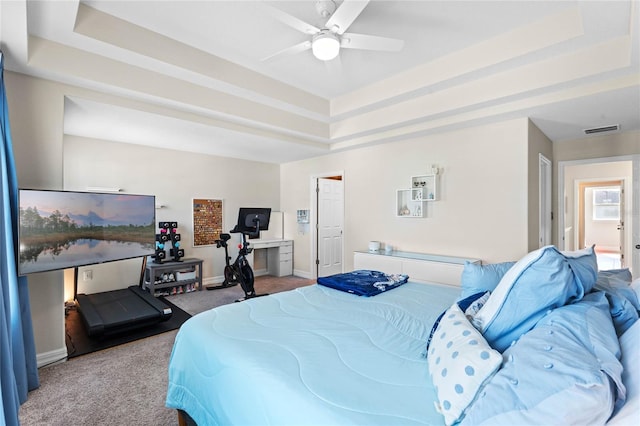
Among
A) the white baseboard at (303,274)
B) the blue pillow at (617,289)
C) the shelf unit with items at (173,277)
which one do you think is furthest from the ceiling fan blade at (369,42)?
the white baseboard at (303,274)

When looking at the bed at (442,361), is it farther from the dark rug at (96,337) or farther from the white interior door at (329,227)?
the white interior door at (329,227)

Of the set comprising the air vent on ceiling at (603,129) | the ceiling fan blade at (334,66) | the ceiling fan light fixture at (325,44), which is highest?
the ceiling fan blade at (334,66)

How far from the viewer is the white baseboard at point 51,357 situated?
8.44 ft

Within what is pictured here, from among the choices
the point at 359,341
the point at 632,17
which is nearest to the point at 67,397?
the point at 359,341

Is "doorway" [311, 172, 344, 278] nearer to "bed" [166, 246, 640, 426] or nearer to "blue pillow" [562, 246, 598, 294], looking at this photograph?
"bed" [166, 246, 640, 426]

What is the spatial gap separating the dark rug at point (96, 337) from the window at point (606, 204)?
35.9 ft

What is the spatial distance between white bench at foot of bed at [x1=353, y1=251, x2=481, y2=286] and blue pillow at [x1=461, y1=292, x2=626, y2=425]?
2.55 meters

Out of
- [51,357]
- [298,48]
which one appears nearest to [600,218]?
[298,48]

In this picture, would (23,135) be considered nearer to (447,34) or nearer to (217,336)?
(217,336)

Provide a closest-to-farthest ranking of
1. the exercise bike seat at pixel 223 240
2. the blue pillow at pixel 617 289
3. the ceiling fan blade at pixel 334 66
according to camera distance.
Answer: the blue pillow at pixel 617 289 < the ceiling fan blade at pixel 334 66 < the exercise bike seat at pixel 223 240

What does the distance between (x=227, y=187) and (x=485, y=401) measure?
18.4 feet

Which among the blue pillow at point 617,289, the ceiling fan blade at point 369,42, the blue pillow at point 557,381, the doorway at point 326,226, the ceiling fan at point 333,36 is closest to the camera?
the blue pillow at point 557,381

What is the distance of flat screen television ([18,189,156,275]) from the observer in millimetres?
2408

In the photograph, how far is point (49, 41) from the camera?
2.45 m
